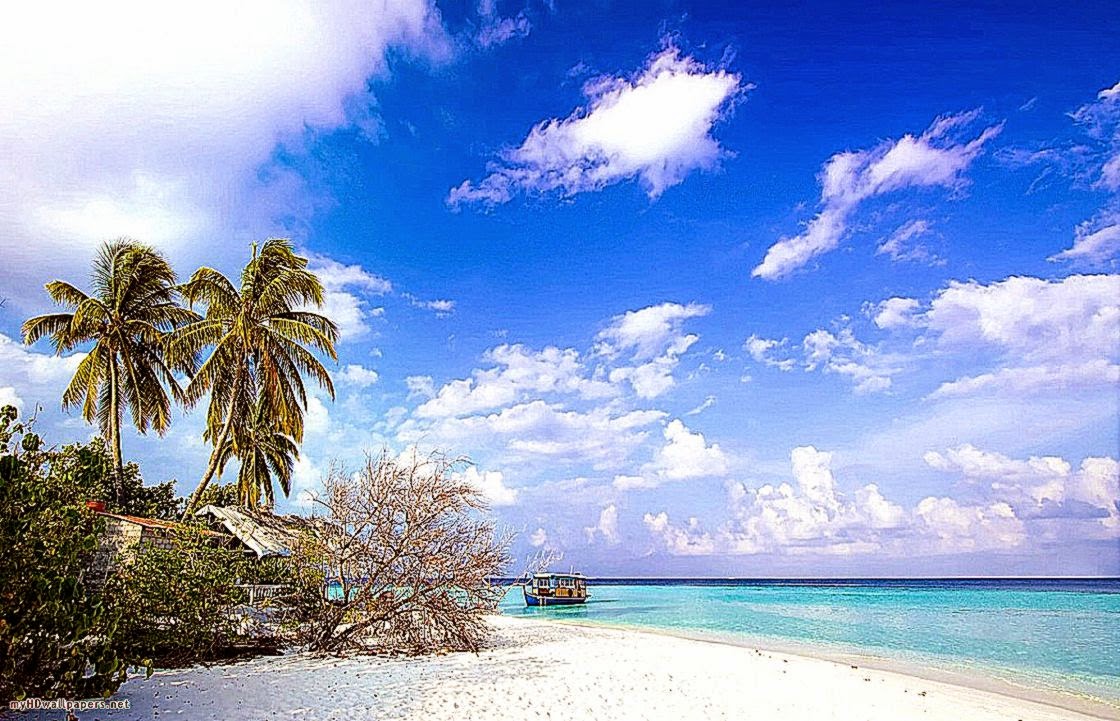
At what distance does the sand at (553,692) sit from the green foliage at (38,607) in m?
1.47

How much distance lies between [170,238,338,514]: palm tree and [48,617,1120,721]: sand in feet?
42.4

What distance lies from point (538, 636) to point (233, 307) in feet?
47.5

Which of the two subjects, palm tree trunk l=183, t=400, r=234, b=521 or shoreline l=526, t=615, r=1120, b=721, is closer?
shoreline l=526, t=615, r=1120, b=721

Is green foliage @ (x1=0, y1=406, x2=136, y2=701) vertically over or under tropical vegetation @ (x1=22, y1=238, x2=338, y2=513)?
under

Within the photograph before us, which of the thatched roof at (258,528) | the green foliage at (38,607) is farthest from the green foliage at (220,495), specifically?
the green foliage at (38,607)

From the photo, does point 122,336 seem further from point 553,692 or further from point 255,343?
point 553,692

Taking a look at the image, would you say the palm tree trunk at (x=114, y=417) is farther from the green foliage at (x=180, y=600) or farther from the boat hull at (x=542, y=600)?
the boat hull at (x=542, y=600)

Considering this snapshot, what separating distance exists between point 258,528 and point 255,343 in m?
7.49

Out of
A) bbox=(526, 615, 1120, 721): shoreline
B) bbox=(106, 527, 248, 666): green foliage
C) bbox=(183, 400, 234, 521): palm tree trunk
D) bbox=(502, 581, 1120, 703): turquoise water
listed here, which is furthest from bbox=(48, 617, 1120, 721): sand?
bbox=(183, 400, 234, 521): palm tree trunk

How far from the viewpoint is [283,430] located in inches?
993

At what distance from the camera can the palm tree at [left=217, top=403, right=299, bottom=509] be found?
24.8 metres

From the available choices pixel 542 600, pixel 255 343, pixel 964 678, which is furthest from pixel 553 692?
pixel 542 600

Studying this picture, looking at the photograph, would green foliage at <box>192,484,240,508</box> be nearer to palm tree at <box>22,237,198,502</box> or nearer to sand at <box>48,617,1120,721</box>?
palm tree at <box>22,237,198,502</box>

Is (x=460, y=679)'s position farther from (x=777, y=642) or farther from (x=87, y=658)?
(x=777, y=642)
